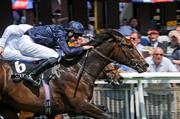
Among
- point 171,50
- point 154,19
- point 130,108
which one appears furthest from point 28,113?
point 154,19

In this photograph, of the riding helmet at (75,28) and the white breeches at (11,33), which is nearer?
the riding helmet at (75,28)

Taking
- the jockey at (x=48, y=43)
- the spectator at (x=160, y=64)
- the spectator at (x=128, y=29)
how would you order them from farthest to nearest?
1. the spectator at (x=128, y=29)
2. the spectator at (x=160, y=64)
3. the jockey at (x=48, y=43)

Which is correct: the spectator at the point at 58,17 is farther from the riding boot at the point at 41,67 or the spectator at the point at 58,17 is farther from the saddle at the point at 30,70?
the riding boot at the point at 41,67

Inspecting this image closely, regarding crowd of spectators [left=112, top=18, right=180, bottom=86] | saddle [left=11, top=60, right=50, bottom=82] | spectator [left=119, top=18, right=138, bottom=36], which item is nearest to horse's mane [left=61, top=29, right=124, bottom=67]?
saddle [left=11, top=60, right=50, bottom=82]

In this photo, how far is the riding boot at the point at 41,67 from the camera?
872 cm

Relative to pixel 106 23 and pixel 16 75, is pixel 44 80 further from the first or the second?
pixel 106 23

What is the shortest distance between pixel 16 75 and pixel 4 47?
47cm

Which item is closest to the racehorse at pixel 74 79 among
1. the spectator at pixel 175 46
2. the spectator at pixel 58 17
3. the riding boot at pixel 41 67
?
the riding boot at pixel 41 67

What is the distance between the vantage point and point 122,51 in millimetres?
8836

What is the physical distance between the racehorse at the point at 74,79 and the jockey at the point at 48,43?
0.58 ft

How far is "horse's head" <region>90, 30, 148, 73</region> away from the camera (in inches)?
348

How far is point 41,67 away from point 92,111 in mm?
923

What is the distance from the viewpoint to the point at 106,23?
21172mm

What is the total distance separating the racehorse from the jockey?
175 mm
